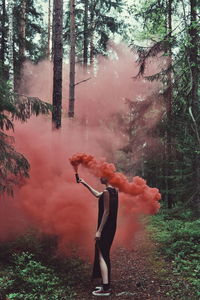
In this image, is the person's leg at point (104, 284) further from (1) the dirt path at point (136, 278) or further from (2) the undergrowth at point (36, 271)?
(2) the undergrowth at point (36, 271)

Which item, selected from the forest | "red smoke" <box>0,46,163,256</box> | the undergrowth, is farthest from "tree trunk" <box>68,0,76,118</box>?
the undergrowth

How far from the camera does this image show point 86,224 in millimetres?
9648

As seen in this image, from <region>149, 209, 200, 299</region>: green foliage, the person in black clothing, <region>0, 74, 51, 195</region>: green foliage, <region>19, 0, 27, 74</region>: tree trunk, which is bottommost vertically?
<region>149, 209, 200, 299</region>: green foliage

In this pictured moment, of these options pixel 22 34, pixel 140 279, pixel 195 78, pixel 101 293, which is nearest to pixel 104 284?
pixel 101 293

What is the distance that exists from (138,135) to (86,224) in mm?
12230

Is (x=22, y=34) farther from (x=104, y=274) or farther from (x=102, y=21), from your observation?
(x=104, y=274)

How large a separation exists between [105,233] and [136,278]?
1.85 m

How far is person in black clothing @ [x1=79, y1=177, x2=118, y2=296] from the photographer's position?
7.09m

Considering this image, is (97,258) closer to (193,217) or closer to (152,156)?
(193,217)

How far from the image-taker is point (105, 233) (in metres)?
7.32

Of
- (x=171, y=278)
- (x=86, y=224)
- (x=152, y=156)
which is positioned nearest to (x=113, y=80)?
(x=152, y=156)

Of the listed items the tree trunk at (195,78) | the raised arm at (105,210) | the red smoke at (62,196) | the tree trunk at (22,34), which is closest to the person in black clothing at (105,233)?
the raised arm at (105,210)

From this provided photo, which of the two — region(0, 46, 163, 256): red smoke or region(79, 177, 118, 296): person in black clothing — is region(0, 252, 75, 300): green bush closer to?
region(79, 177, 118, 296): person in black clothing

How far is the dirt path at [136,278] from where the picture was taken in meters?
7.02
